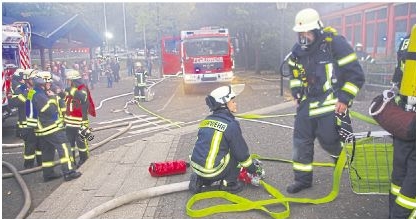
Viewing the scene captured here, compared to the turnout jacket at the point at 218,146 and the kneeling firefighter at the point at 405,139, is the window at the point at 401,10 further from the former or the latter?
the kneeling firefighter at the point at 405,139

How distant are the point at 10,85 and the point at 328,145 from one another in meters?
7.68

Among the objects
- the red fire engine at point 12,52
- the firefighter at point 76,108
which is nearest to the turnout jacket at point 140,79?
the red fire engine at point 12,52

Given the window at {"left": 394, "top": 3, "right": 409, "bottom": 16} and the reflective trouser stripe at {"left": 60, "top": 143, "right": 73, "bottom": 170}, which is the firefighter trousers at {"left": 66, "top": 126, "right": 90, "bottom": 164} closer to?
the reflective trouser stripe at {"left": 60, "top": 143, "right": 73, "bottom": 170}

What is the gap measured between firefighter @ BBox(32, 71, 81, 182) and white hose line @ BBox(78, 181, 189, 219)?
4.99 feet

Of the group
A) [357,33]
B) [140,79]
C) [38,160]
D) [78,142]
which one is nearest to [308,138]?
[78,142]

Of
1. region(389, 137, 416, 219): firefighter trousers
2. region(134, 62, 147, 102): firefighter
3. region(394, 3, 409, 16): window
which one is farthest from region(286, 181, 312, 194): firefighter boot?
region(394, 3, 409, 16): window

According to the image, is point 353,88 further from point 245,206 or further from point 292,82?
point 245,206

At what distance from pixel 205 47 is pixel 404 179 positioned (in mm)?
11925

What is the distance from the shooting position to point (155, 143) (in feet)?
22.4

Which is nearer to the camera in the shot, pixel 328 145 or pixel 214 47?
pixel 328 145

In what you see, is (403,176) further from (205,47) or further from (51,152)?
(205,47)

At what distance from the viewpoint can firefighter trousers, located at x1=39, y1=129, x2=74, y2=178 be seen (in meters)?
5.14

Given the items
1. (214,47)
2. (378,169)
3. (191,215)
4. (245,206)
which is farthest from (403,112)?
(214,47)

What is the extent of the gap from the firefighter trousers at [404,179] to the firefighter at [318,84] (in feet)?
3.38
